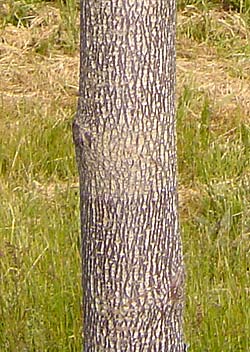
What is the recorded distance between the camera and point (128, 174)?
1.97m

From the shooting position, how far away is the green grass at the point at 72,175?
10.1 ft

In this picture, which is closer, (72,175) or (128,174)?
(128,174)

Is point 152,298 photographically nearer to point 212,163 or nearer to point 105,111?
point 105,111

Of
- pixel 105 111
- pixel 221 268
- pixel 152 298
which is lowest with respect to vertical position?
pixel 221 268

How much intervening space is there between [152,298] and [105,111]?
42cm

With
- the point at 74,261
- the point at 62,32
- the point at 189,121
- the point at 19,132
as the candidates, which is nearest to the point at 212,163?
the point at 189,121

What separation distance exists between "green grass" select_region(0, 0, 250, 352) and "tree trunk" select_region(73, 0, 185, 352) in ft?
3.01

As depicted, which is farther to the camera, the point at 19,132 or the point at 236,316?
the point at 19,132

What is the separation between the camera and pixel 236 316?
303cm

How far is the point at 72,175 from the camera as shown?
173 inches

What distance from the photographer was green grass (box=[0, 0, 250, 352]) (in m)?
3.07

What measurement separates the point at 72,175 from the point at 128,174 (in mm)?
2431

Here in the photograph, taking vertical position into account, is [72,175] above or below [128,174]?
below

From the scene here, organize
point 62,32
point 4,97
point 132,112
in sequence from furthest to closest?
1. point 62,32
2. point 4,97
3. point 132,112
